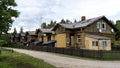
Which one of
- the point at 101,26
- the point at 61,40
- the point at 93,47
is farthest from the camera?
the point at 61,40

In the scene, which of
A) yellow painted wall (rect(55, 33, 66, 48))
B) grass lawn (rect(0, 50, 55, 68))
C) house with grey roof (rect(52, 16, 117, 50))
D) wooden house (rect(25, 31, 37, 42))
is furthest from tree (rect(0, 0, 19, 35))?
wooden house (rect(25, 31, 37, 42))

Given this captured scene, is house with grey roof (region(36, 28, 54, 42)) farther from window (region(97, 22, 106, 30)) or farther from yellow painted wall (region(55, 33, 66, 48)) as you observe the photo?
window (region(97, 22, 106, 30))

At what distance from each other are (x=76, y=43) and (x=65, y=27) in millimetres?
4403

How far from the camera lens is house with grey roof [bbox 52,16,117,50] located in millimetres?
46875

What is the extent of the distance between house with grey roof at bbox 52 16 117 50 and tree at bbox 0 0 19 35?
2505 cm

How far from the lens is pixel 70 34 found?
52.9 metres

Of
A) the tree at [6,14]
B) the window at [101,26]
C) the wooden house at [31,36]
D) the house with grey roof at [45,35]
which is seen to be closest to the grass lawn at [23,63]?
the tree at [6,14]

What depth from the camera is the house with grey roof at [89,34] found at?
46.9 metres

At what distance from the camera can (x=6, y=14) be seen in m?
23.0

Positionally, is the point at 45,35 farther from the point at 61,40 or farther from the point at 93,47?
the point at 93,47

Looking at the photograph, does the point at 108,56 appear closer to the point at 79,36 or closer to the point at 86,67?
the point at 86,67

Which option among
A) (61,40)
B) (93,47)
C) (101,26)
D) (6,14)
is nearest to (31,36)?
(61,40)

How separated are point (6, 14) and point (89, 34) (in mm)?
→ 28856

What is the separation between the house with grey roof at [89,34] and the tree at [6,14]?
82.2ft
